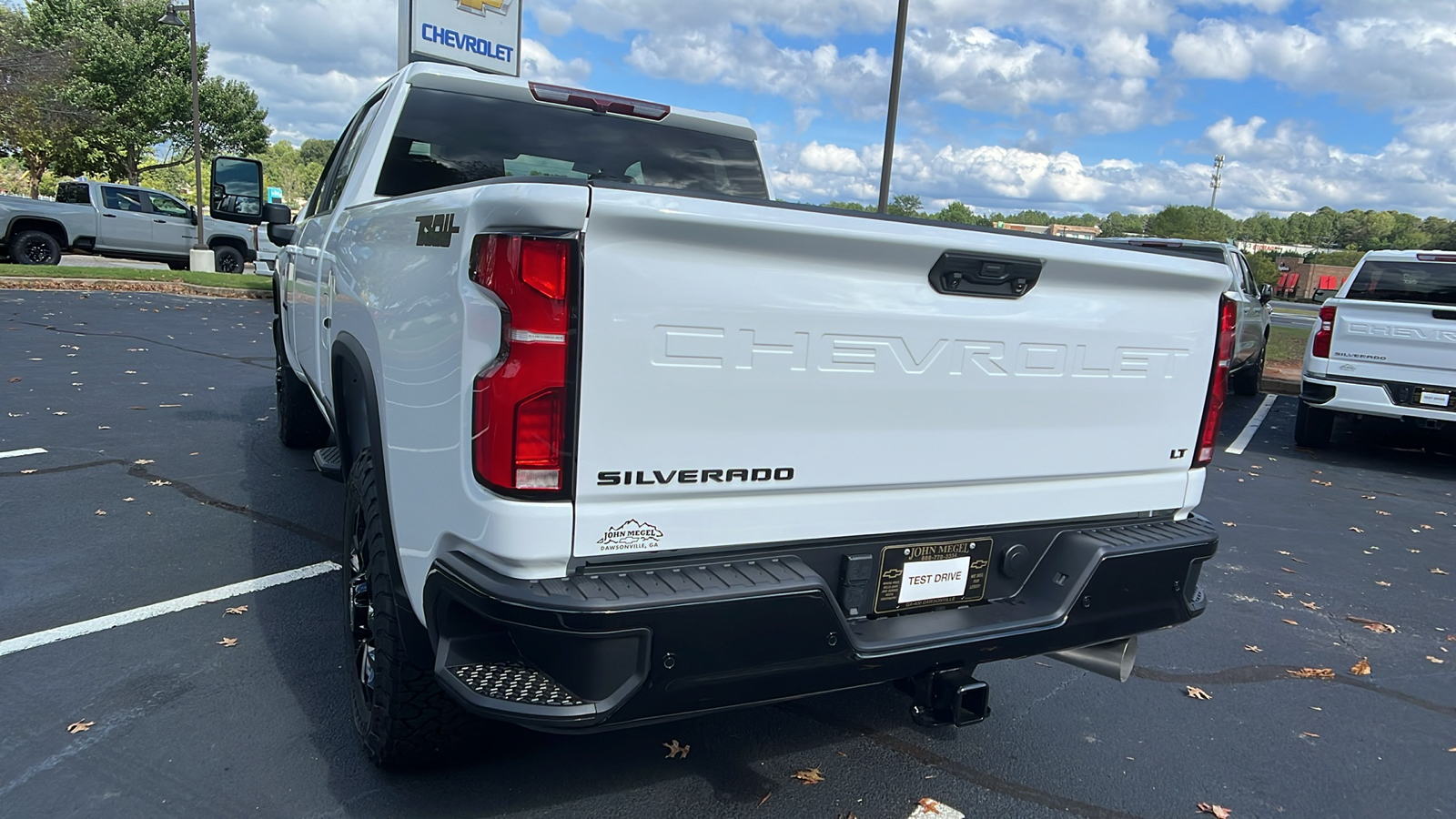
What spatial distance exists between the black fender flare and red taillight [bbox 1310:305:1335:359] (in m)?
8.82

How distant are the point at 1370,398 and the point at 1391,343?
514 mm

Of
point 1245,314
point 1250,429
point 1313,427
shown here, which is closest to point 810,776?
point 1313,427

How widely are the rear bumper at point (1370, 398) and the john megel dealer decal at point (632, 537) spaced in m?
8.58

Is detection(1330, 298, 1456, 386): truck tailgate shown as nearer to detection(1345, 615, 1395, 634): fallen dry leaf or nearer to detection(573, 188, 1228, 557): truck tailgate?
detection(1345, 615, 1395, 634): fallen dry leaf

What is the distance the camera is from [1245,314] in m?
11.4

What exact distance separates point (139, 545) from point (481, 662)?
3388 mm

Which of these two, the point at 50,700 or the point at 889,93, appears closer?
the point at 50,700

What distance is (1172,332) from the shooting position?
9.23 ft

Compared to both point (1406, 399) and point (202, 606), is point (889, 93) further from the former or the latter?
point (202, 606)

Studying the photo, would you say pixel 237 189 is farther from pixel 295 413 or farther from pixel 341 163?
pixel 295 413

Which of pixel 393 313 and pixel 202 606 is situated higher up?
pixel 393 313

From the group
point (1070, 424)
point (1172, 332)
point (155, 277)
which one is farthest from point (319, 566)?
point (155, 277)

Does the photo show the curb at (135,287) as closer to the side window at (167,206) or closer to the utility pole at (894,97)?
the side window at (167,206)

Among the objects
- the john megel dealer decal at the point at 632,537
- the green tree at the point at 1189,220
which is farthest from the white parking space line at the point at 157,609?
the green tree at the point at 1189,220
